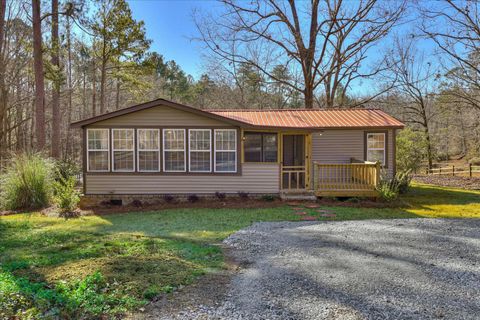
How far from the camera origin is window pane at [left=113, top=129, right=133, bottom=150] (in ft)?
36.0

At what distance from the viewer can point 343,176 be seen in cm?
1162

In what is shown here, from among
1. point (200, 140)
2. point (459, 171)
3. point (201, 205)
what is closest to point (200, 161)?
point (200, 140)

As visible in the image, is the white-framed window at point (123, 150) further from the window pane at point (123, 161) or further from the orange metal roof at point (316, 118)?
the orange metal roof at point (316, 118)

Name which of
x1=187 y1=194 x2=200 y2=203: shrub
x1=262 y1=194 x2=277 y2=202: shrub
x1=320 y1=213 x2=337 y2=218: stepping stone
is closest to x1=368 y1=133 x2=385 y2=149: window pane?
x1=262 y1=194 x2=277 y2=202: shrub

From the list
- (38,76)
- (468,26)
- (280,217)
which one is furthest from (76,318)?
(468,26)

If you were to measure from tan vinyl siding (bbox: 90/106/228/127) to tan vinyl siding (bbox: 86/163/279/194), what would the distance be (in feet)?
5.75

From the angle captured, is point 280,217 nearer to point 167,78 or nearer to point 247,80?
point 247,80

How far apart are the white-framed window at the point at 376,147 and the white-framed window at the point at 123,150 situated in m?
8.61

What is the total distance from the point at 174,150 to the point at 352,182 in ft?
20.3

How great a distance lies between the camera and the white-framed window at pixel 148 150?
1104cm

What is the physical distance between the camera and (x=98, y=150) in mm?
10984

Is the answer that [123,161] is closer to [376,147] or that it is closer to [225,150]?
[225,150]

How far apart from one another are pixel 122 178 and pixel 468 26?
719 inches

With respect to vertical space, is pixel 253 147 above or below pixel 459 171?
above
